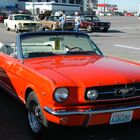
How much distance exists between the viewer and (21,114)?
22.5ft

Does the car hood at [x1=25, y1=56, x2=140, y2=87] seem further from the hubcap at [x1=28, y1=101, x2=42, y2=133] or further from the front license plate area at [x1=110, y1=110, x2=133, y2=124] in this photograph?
the hubcap at [x1=28, y1=101, x2=42, y2=133]

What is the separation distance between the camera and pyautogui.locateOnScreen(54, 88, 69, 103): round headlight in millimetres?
5004

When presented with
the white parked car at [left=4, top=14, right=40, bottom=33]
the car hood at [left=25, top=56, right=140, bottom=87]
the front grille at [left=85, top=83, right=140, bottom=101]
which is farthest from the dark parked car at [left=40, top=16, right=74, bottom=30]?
the front grille at [left=85, top=83, right=140, bottom=101]

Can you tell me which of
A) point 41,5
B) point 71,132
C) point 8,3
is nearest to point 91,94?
point 71,132

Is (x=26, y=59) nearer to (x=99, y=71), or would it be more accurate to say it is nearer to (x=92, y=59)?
(x=92, y=59)

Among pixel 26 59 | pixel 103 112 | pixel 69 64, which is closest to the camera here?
pixel 103 112

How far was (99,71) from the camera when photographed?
5.48m

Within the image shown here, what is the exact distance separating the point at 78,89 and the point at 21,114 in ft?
6.98

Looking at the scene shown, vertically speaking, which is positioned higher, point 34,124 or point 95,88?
point 95,88

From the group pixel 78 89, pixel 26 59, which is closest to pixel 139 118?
pixel 78 89

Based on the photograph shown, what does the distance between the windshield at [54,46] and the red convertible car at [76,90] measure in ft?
0.78

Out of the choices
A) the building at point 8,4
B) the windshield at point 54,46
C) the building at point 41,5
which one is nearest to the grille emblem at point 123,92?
the windshield at point 54,46

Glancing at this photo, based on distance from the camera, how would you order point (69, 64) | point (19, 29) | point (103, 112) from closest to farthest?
point (103, 112) < point (69, 64) < point (19, 29)

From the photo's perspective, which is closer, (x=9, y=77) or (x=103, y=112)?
(x=103, y=112)
